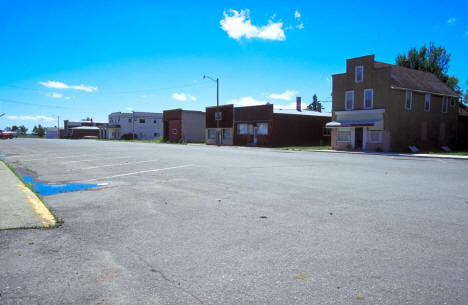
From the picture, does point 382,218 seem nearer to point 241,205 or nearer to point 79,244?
point 241,205

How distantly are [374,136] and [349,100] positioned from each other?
15.5 ft

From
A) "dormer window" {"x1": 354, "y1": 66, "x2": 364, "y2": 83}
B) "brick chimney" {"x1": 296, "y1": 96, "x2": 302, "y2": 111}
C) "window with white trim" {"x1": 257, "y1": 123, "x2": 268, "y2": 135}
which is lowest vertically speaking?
"window with white trim" {"x1": 257, "y1": 123, "x2": 268, "y2": 135}

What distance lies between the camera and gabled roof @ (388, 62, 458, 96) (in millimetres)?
32750

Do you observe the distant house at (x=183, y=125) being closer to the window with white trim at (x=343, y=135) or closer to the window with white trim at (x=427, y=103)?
the window with white trim at (x=343, y=135)

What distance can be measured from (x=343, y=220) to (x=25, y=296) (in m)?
4.80

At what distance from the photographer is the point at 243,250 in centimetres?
455

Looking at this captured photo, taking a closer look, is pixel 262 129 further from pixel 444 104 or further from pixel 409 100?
pixel 444 104

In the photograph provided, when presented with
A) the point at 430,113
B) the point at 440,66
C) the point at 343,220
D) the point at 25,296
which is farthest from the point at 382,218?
the point at 440,66

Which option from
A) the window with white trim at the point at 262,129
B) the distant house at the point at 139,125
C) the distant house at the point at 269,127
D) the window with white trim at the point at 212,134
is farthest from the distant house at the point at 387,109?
the distant house at the point at 139,125

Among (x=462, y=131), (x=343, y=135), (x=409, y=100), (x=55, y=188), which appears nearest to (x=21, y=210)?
(x=55, y=188)

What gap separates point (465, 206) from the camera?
723cm

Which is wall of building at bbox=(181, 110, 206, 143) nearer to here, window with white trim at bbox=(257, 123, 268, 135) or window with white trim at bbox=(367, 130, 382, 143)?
window with white trim at bbox=(257, 123, 268, 135)

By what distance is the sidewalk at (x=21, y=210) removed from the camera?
5691mm

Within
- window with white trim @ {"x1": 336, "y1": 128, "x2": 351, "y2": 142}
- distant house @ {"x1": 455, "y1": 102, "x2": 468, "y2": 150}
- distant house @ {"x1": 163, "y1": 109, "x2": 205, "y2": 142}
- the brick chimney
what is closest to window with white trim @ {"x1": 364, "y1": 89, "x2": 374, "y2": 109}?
window with white trim @ {"x1": 336, "y1": 128, "x2": 351, "y2": 142}
